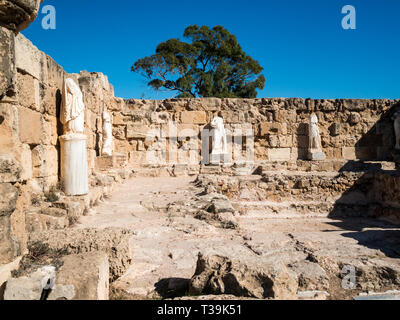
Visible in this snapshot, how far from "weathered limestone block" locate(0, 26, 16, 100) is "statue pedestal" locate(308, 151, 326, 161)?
448 inches

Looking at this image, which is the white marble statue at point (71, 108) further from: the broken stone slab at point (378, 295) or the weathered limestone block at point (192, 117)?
the weathered limestone block at point (192, 117)

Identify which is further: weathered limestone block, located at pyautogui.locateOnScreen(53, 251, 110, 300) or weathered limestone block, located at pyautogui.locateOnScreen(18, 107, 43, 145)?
weathered limestone block, located at pyautogui.locateOnScreen(18, 107, 43, 145)

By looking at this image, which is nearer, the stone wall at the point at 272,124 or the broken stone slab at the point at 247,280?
the broken stone slab at the point at 247,280

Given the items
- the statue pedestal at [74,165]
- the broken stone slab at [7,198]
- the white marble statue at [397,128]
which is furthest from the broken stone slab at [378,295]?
the white marble statue at [397,128]

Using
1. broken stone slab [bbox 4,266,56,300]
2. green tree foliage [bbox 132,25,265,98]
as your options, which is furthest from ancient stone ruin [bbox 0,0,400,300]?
green tree foliage [bbox 132,25,265,98]

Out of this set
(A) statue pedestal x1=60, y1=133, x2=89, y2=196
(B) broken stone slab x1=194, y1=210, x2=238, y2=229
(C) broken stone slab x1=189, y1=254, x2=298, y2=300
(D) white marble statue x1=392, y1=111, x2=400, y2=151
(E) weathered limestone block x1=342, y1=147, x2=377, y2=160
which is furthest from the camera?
(E) weathered limestone block x1=342, y1=147, x2=377, y2=160

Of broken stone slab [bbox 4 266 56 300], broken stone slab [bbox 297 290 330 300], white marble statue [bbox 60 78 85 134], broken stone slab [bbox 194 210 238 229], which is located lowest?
broken stone slab [bbox 297 290 330 300]

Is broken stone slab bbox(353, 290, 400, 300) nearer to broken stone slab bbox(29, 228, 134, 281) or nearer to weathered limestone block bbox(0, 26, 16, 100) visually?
broken stone slab bbox(29, 228, 134, 281)

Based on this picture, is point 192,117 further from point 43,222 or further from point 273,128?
point 43,222

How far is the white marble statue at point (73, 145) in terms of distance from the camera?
5578 millimetres

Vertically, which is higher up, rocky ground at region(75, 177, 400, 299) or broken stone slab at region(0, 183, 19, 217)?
broken stone slab at region(0, 183, 19, 217)

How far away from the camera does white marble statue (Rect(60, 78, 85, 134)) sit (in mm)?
5805

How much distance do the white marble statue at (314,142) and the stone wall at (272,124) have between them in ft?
1.20

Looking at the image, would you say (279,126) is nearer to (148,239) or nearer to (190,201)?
(190,201)
